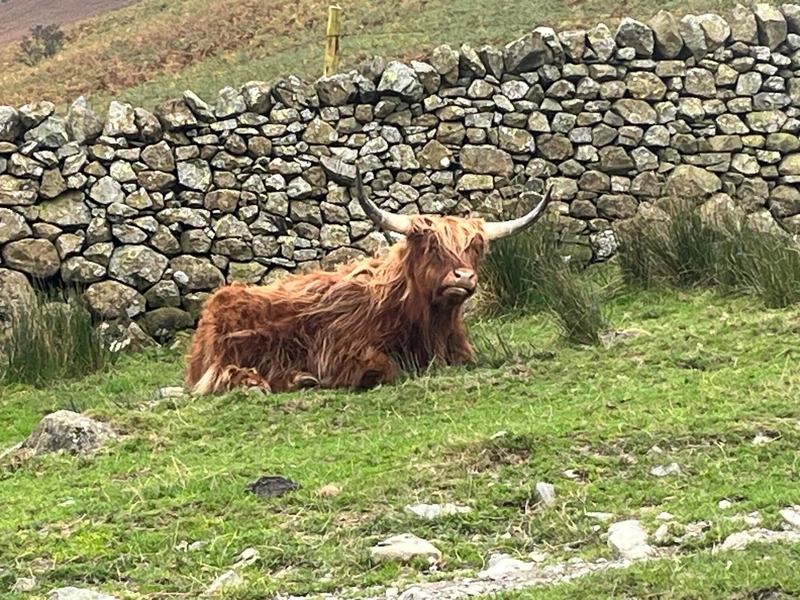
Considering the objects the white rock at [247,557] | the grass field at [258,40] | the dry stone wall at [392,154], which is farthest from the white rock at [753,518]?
the grass field at [258,40]

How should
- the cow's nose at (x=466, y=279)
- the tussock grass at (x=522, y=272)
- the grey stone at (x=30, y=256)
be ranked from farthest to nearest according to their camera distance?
the grey stone at (x=30, y=256)
the tussock grass at (x=522, y=272)
the cow's nose at (x=466, y=279)

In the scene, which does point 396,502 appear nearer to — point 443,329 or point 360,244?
point 443,329

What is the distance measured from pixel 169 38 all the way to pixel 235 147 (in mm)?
13447

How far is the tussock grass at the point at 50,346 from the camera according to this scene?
27.5 ft

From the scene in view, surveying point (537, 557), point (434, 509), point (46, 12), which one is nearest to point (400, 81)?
point (434, 509)

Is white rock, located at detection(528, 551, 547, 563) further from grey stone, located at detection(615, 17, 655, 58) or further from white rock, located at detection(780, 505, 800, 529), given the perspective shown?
grey stone, located at detection(615, 17, 655, 58)

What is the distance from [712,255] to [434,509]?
5.05 metres

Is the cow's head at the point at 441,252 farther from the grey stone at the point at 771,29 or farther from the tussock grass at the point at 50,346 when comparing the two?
the grey stone at the point at 771,29

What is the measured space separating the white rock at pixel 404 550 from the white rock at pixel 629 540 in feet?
1.77

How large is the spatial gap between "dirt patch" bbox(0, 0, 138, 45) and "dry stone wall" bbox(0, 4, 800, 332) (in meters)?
30.1

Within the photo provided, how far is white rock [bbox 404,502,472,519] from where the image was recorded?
4406 mm

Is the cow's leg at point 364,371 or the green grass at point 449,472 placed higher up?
the green grass at point 449,472

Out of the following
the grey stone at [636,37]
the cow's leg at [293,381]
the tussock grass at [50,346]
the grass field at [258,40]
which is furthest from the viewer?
the grass field at [258,40]

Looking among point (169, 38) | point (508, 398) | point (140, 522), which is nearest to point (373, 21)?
point (169, 38)
